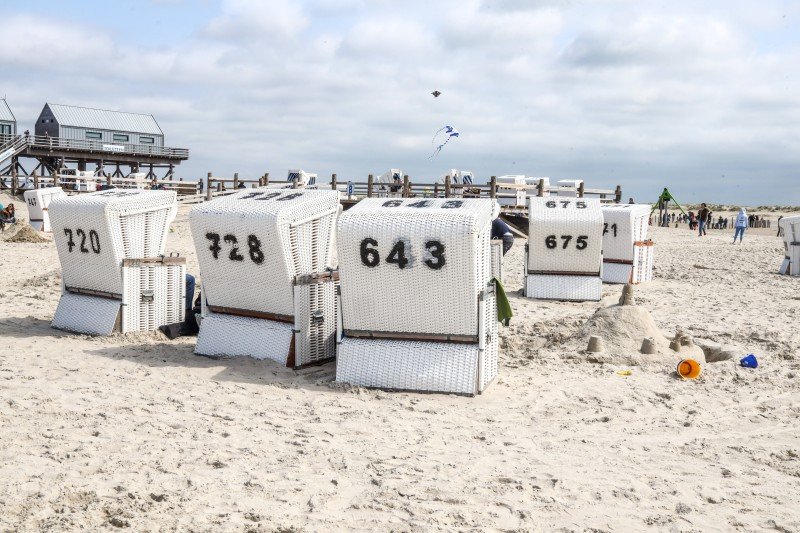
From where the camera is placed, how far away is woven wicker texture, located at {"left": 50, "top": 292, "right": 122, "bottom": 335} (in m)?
8.88

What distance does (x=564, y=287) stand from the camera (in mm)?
13078

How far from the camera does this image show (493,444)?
5484mm

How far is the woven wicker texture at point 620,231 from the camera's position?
50.2 feet

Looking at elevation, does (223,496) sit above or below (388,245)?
below

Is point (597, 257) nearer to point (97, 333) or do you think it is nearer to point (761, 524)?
point (97, 333)

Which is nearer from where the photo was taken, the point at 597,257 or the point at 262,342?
the point at 262,342

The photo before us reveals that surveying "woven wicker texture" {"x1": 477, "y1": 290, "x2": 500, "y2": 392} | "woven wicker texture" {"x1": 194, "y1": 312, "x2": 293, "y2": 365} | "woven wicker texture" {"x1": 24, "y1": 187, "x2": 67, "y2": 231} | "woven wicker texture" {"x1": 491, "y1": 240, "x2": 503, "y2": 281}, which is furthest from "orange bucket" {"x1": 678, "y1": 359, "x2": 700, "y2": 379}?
"woven wicker texture" {"x1": 24, "y1": 187, "x2": 67, "y2": 231}

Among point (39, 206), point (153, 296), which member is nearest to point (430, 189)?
point (39, 206)

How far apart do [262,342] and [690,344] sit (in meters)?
4.62

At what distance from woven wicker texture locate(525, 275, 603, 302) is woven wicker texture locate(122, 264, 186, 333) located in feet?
19.9

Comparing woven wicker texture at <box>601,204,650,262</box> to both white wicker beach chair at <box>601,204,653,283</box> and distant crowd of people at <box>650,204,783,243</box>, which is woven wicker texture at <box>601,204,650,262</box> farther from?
distant crowd of people at <box>650,204,783,243</box>

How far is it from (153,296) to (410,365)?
3.63m

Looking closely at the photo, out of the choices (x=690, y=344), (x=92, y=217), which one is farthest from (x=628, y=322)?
(x=92, y=217)

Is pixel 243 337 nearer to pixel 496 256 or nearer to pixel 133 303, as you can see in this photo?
pixel 133 303
